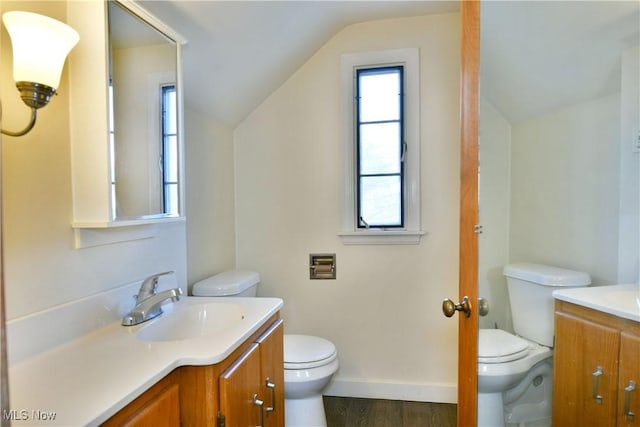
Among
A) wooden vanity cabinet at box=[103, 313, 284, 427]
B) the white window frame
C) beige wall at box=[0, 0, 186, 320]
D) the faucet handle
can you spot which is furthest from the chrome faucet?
the white window frame

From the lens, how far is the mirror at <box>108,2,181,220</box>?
112 cm

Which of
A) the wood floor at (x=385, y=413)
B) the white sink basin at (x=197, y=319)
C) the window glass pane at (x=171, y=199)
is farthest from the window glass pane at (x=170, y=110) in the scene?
the wood floor at (x=385, y=413)

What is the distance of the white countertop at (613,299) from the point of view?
3.06 ft

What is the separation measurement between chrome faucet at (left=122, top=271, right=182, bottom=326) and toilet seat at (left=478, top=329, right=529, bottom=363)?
1.12 m

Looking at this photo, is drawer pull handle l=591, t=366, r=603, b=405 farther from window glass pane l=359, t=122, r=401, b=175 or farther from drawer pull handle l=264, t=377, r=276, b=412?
window glass pane l=359, t=122, r=401, b=175

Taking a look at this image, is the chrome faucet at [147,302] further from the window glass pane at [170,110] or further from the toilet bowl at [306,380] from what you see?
the toilet bowl at [306,380]

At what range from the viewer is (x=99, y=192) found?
1067mm

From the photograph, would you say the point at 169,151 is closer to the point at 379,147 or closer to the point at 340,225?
the point at 340,225

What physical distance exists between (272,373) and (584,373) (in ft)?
3.42

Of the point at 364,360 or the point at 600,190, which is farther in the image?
the point at 364,360

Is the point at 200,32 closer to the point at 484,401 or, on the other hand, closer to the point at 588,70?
the point at 588,70

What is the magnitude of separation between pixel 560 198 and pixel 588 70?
15.1 inches

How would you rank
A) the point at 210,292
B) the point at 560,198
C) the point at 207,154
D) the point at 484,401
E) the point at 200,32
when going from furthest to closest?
1. the point at 207,154
2. the point at 210,292
3. the point at 200,32
4. the point at 484,401
5. the point at 560,198

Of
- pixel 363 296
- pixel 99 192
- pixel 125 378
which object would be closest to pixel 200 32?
pixel 99 192
